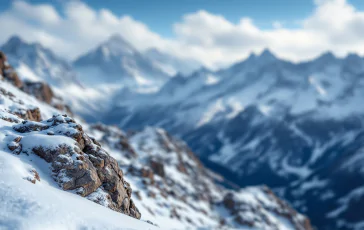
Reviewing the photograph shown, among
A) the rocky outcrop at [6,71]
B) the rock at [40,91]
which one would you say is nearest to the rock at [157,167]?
Result: the rock at [40,91]

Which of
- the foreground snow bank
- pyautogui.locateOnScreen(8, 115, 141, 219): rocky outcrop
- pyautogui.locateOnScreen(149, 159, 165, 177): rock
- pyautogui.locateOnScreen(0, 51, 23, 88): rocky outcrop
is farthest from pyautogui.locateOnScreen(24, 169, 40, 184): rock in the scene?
pyautogui.locateOnScreen(149, 159, 165, 177): rock

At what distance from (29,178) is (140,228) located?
11.8m

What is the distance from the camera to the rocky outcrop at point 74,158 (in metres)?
38.4

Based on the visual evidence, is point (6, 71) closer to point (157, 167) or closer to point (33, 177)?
point (157, 167)

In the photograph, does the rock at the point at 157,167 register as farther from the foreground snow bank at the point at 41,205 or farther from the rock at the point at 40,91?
the foreground snow bank at the point at 41,205

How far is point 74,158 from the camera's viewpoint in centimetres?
3912

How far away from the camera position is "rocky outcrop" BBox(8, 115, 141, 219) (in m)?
38.4

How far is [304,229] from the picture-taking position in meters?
183

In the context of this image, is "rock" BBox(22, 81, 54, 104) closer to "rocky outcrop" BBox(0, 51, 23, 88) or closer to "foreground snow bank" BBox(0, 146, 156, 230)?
"rocky outcrop" BBox(0, 51, 23, 88)

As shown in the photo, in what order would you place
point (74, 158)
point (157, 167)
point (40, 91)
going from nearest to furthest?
point (74, 158), point (40, 91), point (157, 167)

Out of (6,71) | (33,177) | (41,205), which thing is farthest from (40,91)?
(41,205)

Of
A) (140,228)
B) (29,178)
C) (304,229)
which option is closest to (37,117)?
(29,178)

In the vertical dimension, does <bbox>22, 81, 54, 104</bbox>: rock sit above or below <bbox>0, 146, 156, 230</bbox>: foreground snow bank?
above

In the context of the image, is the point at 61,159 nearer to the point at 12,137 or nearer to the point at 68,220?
the point at 12,137
